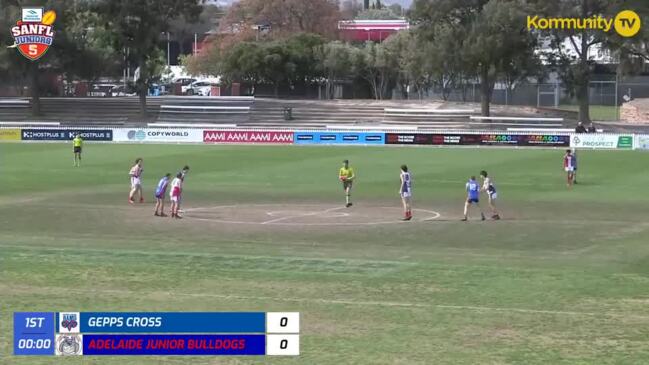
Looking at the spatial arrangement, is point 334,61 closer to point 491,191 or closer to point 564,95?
point 564,95

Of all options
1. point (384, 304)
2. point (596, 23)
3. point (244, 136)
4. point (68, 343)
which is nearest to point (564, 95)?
point (596, 23)

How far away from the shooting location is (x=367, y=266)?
26094 millimetres

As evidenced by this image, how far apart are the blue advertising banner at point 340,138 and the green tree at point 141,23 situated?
81.6ft

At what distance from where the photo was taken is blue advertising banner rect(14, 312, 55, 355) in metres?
12.3

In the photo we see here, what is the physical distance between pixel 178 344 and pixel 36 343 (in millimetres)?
1859

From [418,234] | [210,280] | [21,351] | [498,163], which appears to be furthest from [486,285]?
[498,163]

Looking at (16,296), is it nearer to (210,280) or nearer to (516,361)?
(210,280)

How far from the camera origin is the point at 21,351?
1350 centimetres

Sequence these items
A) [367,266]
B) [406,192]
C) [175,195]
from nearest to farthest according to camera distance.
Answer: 1. [367,266]
2. [406,192]
3. [175,195]

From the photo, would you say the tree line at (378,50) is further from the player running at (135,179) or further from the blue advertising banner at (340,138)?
the player running at (135,179)

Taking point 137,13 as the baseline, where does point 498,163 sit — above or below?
below

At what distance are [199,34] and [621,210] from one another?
136 m

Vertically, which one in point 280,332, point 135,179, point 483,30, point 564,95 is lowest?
point 135,179

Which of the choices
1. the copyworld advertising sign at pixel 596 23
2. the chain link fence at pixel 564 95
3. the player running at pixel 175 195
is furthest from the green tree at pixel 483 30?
the player running at pixel 175 195
